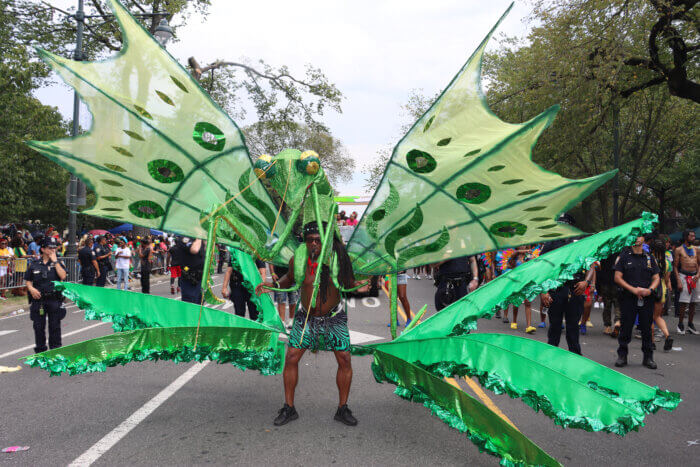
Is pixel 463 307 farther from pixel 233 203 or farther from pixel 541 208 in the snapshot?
pixel 233 203

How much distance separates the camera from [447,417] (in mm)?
3729

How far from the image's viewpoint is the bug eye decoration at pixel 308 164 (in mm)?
4031

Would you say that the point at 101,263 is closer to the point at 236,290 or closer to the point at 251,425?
the point at 236,290

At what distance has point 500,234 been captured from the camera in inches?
165

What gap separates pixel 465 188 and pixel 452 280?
3733 millimetres

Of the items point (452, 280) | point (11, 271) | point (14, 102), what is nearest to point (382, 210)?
point (452, 280)

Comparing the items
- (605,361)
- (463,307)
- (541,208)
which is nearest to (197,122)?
(463,307)

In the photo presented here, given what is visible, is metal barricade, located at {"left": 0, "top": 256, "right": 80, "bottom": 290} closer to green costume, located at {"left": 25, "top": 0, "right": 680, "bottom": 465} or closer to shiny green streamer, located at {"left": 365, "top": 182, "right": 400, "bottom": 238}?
green costume, located at {"left": 25, "top": 0, "right": 680, "bottom": 465}

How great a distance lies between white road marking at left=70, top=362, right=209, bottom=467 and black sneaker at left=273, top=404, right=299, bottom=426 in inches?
47.2

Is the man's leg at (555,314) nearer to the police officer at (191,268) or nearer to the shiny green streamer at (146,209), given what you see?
the shiny green streamer at (146,209)

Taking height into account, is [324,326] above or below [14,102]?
below

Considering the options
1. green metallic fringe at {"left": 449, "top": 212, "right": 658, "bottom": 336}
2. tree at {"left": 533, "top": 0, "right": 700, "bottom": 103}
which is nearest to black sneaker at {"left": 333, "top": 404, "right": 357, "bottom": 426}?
green metallic fringe at {"left": 449, "top": 212, "right": 658, "bottom": 336}

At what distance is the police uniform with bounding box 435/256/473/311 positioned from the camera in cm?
748

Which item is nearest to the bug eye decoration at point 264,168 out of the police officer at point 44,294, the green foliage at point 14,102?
the police officer at point 44,294
